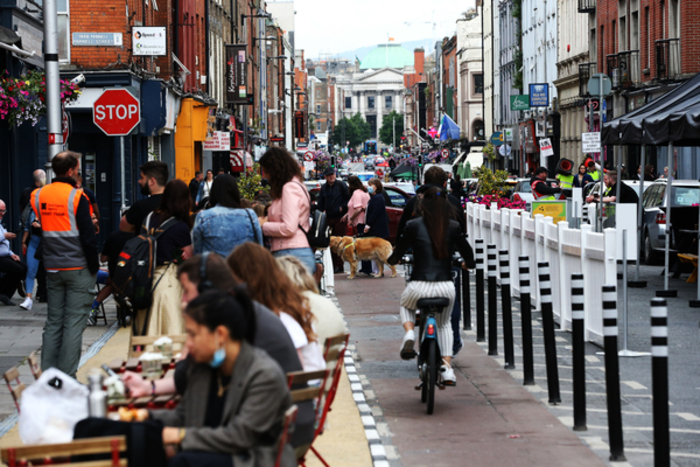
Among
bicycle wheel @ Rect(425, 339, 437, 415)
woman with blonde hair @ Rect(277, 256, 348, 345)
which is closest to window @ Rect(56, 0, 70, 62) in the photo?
bicycle wheel @ Rect(425, 339, 437, 415)

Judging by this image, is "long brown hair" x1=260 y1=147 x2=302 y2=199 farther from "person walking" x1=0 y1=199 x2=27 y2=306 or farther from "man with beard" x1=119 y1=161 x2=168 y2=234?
"person walking" x1=0 y1=199 x2=27 y2=306

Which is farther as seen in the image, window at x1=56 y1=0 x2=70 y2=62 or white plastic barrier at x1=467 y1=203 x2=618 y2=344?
window at x1=56 y1=0 x2=70 y2=62

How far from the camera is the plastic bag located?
4.32 m

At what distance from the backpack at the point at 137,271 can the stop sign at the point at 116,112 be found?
6308 mm

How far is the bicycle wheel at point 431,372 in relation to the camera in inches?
328

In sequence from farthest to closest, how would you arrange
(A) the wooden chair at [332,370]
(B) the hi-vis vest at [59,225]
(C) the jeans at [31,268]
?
1. (C) the jeans at [31,268]
2. (B) the hi-vis vest at [59,225]
3. (A) the wooden chair at [332,370]

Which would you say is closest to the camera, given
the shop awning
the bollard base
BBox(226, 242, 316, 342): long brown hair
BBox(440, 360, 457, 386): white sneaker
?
BBox(226, 242, 316, 342): long brown hair

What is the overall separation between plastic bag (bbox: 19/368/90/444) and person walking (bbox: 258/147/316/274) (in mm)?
4860

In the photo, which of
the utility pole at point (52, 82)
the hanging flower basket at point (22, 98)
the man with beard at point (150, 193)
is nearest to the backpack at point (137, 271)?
the man with beard at point (150, 193)

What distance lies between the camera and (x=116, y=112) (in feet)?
48.0

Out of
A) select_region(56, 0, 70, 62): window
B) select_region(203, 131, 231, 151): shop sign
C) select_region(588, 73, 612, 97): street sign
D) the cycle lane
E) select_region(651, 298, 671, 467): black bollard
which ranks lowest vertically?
the cycle lane

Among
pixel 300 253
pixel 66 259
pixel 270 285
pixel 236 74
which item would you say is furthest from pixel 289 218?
pixel 236 74

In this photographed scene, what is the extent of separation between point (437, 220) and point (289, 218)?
1.26m

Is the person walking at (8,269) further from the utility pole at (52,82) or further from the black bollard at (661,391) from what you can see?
the black bollard at (661,391)
